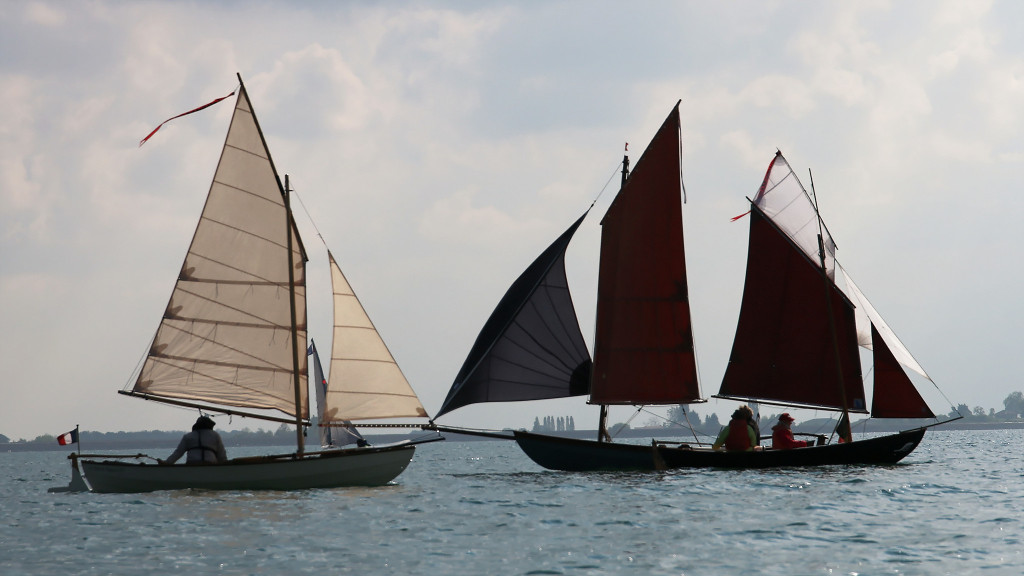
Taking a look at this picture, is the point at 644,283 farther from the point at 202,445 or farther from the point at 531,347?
the point at 202,445

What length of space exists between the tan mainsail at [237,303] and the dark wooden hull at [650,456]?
9.65 metres

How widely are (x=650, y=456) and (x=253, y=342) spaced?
46.0ft

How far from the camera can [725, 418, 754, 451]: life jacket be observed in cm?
3400

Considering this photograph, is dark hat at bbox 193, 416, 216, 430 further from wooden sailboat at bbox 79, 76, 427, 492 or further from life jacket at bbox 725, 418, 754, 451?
life jacket at bbox 725, 418, 754, 451

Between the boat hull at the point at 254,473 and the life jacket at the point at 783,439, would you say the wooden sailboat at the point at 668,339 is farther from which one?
the boat hull at the point at 254,473

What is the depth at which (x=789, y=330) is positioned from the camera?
126 ft

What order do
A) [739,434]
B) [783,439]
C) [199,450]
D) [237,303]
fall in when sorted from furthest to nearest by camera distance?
[783,439], [739,434], [237,303], [199,450]

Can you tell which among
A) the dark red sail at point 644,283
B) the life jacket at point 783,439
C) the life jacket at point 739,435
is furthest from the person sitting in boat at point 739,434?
the dark red sail at point 644,283

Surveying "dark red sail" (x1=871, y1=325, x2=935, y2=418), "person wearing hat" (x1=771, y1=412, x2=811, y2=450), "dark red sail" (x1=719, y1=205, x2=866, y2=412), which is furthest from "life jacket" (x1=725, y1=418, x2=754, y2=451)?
"dark red sail" (x1=871, y1=325, x2=935, y2=418)

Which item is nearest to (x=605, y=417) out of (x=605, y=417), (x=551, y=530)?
(x=605, y=417)

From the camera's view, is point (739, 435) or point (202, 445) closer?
point (202, 445)

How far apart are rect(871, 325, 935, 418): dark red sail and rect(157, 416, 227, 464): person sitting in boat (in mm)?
23013

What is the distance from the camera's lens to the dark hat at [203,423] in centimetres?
2889

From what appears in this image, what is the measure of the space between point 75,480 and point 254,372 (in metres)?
6.80
